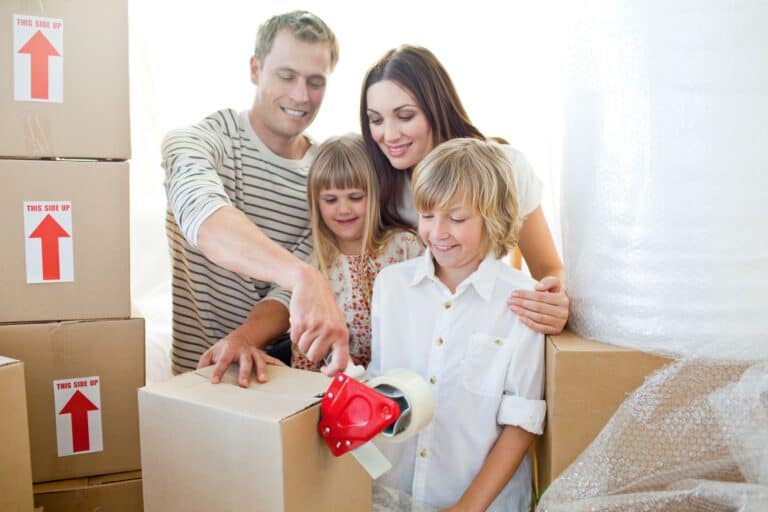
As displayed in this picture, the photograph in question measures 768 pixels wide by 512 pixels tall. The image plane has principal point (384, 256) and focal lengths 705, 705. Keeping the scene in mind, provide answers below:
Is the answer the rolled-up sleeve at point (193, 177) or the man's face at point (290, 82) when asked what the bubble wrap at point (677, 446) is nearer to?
the rolled-up sleeve at point (193, 177)

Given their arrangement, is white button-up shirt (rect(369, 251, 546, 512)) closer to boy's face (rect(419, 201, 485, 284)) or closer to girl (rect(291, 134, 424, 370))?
boy's face (rect(419, 201, 485, 284))

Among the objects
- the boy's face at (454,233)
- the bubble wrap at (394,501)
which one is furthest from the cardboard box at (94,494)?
the boy's face at (454,233)

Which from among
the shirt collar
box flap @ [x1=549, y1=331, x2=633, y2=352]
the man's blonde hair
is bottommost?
box flap @ [x1=549, y1=331, x2=633, y2=352]

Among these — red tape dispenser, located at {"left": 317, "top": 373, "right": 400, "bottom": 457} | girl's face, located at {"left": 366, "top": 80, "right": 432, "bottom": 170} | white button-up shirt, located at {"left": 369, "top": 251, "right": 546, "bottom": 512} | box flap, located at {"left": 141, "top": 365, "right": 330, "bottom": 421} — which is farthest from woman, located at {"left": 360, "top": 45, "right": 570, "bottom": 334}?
red tape dispenser, located at {"left": 317, "top": 373, "right": 400, "bottom": 457}

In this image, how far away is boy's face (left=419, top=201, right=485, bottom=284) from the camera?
3.42ft

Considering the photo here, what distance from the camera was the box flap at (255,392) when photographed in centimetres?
77

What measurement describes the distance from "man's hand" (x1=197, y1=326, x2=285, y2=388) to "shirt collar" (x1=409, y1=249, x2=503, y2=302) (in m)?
0.27

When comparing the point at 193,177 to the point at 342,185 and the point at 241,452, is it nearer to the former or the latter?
the point at 342,185

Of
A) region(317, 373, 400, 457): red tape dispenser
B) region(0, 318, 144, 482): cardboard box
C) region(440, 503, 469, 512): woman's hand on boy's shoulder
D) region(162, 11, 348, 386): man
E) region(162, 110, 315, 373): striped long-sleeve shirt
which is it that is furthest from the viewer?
region(162, 110, 315, 373): striped long-sleeve shirt

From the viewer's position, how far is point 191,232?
1000mm

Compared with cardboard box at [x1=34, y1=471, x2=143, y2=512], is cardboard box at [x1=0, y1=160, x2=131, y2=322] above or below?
above

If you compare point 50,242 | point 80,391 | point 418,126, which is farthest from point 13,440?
point 418,126

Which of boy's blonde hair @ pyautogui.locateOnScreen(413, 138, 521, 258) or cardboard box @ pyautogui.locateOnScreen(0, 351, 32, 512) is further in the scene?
boy's blonde hair @ pyautogui.locateOnScreen(413, 138, 521, 258)

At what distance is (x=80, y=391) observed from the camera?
3.60 feet
